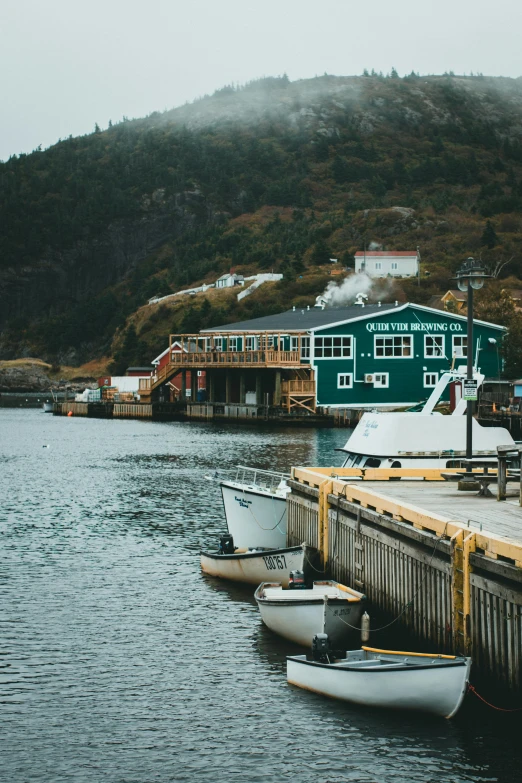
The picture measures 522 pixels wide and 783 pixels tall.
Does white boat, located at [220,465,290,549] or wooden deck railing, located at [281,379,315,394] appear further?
wooden deck railing, located at [281,379,315,394]

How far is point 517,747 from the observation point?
15.2m

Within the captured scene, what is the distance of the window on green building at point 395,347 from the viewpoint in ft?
299

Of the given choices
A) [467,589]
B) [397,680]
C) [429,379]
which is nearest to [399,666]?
[397,680]

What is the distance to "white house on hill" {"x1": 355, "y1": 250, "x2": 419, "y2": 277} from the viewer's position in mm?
157375

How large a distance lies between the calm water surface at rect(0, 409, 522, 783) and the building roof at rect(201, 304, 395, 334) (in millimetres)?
56644

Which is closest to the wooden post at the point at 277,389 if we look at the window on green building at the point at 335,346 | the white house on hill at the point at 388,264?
the window on green building at the point at 335,346

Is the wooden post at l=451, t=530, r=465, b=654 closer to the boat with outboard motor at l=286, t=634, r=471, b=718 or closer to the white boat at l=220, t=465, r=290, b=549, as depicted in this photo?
the boat with outboard motor at l=286, t=634, r=471, b=718

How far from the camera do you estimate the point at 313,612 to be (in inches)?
786

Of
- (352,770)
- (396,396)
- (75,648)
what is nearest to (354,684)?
(352,770)

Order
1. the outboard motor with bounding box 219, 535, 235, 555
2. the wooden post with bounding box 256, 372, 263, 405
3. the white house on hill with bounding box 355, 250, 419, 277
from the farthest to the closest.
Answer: the white house on hill with bounding box 355, 250, 419, 277 → the wooden post with bounding box 256, 372, 263, 405 → the outboard motor with bounding box 219, 535, 235, 555

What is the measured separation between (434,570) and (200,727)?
15.4ft

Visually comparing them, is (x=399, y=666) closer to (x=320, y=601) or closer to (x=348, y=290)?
(x=320, y=601)

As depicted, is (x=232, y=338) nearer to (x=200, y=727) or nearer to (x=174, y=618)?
(x=174, y=618)

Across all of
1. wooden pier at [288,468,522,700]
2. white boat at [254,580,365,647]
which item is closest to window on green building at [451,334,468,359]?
wooden pier at [288,468,522,700]
